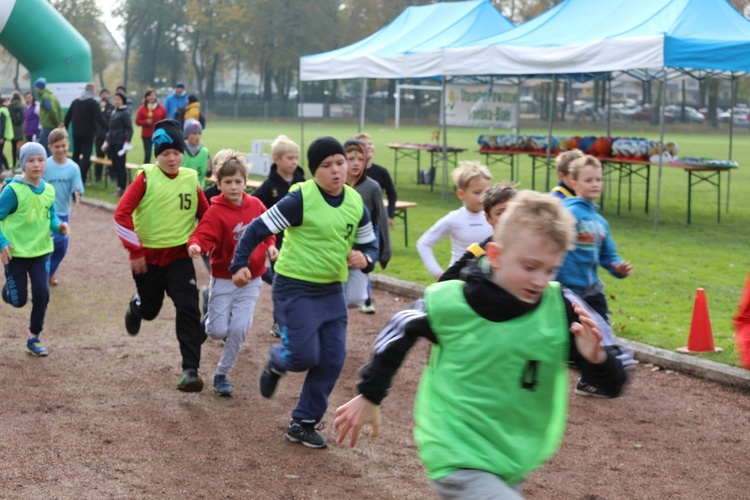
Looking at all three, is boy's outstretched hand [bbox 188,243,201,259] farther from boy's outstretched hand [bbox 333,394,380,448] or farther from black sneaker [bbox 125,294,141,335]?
boy's outstretched hand [bbox 333,394,380,448]

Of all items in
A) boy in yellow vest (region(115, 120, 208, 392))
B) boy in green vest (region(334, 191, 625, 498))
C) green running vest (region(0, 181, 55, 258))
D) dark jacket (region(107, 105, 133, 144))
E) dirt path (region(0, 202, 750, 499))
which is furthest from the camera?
dark jacket (region(107, 105, 133, 144))

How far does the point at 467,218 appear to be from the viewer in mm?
7238

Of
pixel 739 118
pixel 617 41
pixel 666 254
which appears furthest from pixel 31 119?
pixel 739 118

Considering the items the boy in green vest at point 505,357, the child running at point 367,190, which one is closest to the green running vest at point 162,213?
the child running at point 367,190

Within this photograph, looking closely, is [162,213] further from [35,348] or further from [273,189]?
[35,348]

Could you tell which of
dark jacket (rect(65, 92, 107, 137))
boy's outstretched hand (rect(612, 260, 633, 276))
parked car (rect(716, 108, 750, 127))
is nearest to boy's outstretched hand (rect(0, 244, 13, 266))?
boy's outstretched hand (rect(612, 260, 633, 276))

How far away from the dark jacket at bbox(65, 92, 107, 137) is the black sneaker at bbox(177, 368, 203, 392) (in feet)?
50.4

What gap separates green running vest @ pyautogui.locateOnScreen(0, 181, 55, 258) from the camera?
796cm

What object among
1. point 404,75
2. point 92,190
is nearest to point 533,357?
point 404,75

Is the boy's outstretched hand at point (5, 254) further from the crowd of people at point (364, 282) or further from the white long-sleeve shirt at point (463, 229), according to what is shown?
the white long-sleeve shirt at point (463, 229)

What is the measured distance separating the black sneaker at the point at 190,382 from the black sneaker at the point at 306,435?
1154mm

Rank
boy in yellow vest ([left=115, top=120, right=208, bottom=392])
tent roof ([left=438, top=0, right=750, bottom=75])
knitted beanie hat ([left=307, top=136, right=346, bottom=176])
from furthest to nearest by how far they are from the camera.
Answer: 1. tent roof ([left=438, top=0, right=750, bottom=75])
2. boy in yellow vest ([left=115, top=120, right=208, bottom=392])
3. knitted beanie hat ([left=307, top=136, right=346, bottom=176])

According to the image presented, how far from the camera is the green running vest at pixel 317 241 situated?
6113 millimetres

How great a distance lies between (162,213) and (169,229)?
125mm
